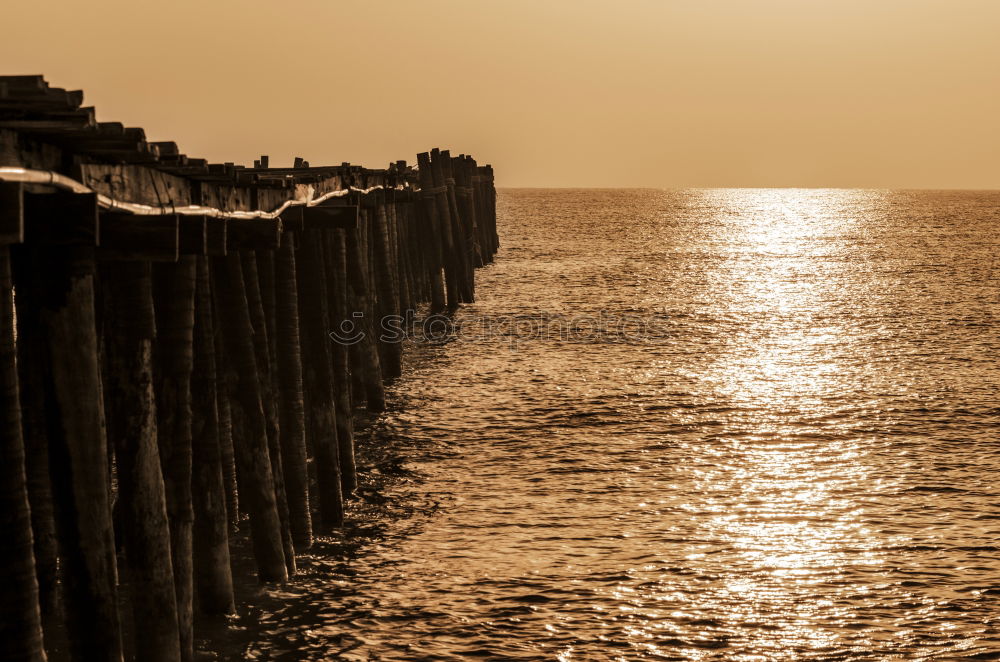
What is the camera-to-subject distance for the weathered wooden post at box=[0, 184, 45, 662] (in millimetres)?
5332

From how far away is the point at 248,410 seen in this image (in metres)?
9.53

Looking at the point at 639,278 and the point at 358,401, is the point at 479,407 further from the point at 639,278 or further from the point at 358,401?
the point at 639,278

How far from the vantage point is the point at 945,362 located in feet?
77.2

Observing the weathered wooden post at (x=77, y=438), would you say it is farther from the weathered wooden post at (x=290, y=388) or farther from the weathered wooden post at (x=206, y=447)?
the weathered wooden post at (x=290, y=388)

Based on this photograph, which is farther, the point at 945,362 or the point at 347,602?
the point at 945,362

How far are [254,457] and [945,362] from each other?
17611mm

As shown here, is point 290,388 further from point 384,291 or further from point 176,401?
point 384,291

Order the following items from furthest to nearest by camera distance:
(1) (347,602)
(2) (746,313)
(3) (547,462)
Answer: (2) (746,313) → (3) (547,462) → (1) (347,602)

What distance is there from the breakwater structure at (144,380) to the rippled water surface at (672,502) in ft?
3.43

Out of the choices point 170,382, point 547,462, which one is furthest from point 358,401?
point 170,382

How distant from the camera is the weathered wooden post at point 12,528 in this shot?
5.33m

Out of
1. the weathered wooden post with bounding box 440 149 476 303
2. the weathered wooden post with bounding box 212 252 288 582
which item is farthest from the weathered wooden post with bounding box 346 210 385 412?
the weathered wooden post with bounding box 440 149 476 303

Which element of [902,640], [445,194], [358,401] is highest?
[445,194]

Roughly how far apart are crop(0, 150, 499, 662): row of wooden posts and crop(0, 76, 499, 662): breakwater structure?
11mm
